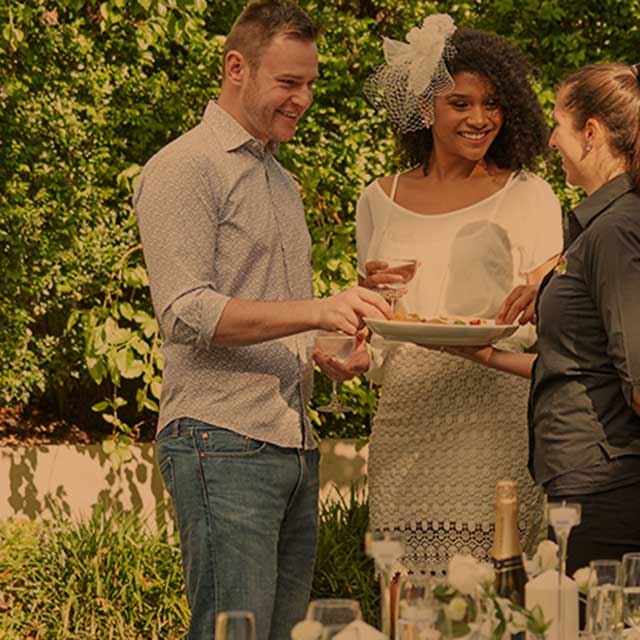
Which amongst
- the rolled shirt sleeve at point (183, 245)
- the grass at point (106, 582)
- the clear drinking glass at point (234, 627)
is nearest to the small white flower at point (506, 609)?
the clear drinking glass at point (234, 627)

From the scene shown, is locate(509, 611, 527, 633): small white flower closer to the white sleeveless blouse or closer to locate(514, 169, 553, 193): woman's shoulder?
the white sleeveless blouse

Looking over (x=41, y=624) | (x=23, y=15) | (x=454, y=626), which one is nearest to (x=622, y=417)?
(x=454, y=626)

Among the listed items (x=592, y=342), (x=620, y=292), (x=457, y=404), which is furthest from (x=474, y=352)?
(x=620, y=292)

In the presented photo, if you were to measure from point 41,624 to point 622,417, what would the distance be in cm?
276

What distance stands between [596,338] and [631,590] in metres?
0.79

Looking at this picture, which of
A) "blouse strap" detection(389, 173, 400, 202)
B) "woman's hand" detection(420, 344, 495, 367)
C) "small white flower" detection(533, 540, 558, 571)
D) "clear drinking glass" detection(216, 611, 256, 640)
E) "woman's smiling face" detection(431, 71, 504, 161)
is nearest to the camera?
"clear drinking glass" detection(216, 611, 256, 640)

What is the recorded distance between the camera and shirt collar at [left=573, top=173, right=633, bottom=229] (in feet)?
9.64

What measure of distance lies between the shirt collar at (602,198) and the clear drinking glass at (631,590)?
0.95 metres

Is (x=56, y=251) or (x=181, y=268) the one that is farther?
(x=56, y=251)

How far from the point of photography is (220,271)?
2.86 metres

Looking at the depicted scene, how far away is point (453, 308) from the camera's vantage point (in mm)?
3459

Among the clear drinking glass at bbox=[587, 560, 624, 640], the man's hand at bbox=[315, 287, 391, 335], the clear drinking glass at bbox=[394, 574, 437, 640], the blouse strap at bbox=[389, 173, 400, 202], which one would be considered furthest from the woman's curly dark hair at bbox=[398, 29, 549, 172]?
the clear drinking glass at bbox=[394, 574, 437, 640]

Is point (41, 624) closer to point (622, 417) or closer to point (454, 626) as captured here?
point (622, 417)

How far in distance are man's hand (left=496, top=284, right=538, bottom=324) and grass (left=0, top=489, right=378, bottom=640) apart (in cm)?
194
